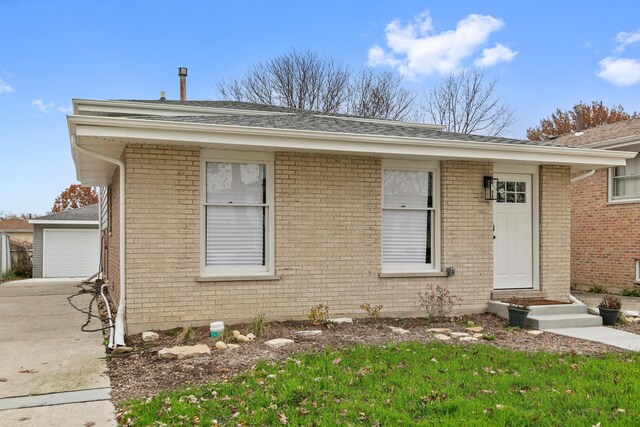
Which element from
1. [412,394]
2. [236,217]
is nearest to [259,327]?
[236,217]

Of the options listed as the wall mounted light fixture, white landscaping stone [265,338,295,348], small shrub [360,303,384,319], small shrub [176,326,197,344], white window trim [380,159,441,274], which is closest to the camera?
white landscaping stone [265,338,295,348]

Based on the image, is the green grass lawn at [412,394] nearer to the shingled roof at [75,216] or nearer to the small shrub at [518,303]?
the small shrub at [518,303]

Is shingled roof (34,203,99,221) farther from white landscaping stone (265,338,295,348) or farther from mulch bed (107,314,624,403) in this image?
white landscaping stone (265,338,295,348)

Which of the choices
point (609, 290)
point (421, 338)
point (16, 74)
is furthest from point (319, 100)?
point (421, 338)

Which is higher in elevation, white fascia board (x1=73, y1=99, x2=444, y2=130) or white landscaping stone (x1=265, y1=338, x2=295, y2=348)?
white fascia board (x1=73, y1=99, x2=444, y2=130)

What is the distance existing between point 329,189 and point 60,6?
6733 millimetres

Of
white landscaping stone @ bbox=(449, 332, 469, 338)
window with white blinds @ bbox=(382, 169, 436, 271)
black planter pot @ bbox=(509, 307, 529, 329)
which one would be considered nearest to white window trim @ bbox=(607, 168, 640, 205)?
black planter pot @ bbox=(509, 307, 529, 329)

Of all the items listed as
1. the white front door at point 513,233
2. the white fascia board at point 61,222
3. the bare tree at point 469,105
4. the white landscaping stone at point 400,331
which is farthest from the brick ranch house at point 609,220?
the white fascia board at point 61,222

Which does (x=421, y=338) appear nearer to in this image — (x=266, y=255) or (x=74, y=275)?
(x=266, y=255)

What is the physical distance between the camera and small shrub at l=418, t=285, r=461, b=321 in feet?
25.8

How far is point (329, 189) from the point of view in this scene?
7.71 m

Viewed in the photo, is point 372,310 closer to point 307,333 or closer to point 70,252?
point 307,333

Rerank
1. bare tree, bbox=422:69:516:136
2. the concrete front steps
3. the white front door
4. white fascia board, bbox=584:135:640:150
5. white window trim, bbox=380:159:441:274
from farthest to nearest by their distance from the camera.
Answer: bare tree, bbox=422:69:516:136 → white fascia board, bbox=584:135:640:150 → the white front door → white window trim, bbox=380:159:441:274 → the concrete front steps

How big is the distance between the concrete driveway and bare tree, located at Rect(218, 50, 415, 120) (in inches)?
908
